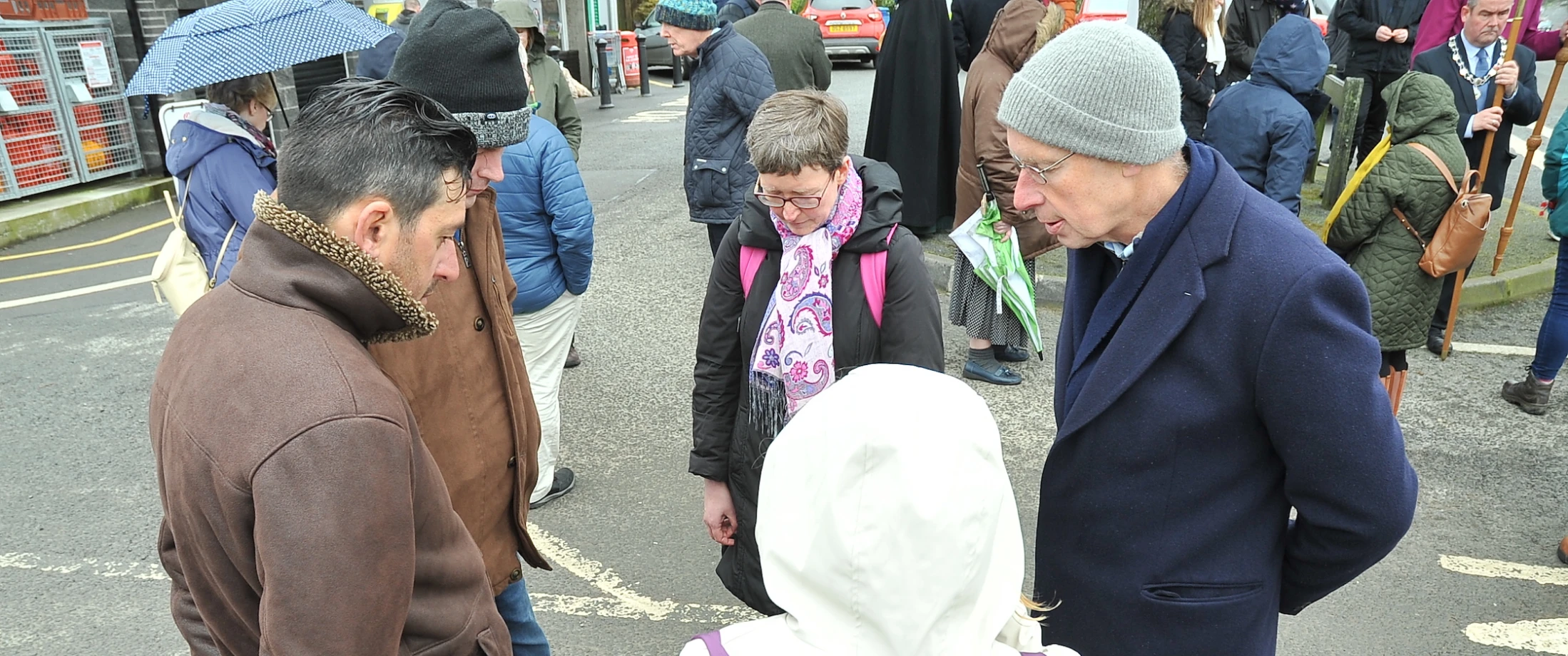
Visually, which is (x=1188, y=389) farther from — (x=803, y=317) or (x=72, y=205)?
(x=72, y=205)

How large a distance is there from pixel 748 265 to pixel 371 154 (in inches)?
54.7

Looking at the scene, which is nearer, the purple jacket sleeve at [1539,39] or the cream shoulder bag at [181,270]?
the cream shoulder bag at [181,270]

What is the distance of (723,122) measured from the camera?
5547 mm

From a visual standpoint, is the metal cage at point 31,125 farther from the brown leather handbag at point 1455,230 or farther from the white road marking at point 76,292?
the brown leather handbag at point 1455,230

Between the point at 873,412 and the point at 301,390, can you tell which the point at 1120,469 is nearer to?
the point at 873,412

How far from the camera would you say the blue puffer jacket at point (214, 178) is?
397cm

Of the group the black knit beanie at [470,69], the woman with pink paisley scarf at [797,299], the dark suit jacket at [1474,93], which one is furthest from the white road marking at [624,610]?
the dark suit jacket at [1474,93]

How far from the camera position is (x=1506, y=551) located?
4.06 metres

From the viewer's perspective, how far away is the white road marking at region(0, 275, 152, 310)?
286 inches

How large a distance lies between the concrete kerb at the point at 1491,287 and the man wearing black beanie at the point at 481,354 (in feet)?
13.7

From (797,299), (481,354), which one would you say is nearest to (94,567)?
(481,354)

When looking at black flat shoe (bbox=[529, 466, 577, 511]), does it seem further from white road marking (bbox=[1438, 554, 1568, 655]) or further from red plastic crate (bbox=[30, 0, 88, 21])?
red plastic crate (bbox=[30, 0, 88, 21])

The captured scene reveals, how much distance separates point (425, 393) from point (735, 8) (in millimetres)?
9173

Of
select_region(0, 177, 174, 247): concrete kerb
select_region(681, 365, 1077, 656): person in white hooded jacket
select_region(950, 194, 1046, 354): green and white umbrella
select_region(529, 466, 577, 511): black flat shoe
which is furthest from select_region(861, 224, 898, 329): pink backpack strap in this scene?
select_region(0, 177, 174, 247): concrete kerb
